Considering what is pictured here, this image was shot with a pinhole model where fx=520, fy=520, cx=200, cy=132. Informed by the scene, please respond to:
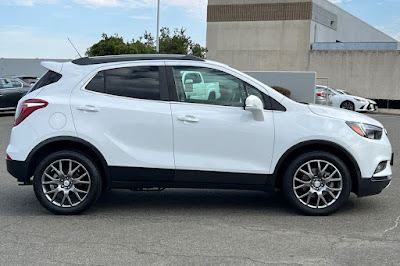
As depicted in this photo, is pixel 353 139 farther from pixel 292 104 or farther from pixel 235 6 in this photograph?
pixel 235 6

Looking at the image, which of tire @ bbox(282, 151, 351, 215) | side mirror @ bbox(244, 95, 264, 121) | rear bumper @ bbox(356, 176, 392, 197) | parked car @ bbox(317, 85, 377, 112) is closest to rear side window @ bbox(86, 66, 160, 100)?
side mirror @ bbox(244, 95, 264, 121)

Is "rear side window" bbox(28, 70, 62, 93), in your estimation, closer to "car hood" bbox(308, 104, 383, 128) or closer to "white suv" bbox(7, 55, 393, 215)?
"white suv" bbox(7, 55, 393, 215)

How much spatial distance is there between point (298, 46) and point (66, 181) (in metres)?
40.3

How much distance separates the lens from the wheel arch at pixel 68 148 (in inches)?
226

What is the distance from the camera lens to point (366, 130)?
19.3 ft

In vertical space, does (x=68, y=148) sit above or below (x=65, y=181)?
above

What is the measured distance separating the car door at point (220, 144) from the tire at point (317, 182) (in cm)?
32

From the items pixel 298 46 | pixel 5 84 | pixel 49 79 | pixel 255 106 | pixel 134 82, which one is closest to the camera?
pixel 255 106

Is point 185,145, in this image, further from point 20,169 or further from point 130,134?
point 20,169

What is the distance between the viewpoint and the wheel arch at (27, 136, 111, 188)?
575 cm

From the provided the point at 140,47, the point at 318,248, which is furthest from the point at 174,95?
the point at 140,47

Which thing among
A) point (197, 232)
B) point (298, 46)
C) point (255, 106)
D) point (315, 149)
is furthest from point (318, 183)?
point (298, 46)

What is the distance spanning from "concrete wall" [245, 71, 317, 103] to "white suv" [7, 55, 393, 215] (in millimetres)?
20483

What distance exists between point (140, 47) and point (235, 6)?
13.0 meters
